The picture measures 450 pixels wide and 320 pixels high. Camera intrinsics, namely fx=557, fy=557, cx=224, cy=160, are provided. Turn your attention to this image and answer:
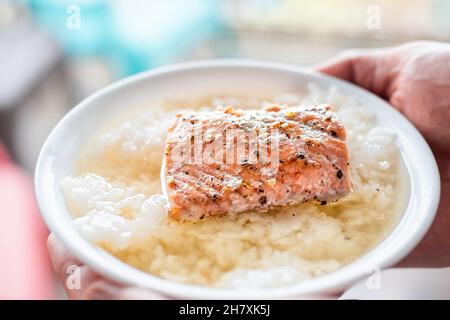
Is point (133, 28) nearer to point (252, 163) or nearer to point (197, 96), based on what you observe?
point (197, 96)

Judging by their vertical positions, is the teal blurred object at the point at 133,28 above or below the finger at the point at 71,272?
above

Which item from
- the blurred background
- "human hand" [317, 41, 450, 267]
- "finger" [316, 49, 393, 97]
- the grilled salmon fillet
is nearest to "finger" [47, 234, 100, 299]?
the grilled salmon fillet

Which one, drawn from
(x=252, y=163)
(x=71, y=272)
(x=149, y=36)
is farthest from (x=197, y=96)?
(x=149, y=36)

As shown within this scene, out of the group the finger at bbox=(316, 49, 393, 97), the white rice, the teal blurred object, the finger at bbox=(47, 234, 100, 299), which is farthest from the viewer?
the teal blurred object

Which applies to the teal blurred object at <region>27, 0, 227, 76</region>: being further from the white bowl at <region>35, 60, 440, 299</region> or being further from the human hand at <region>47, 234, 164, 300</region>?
the human hand at <region>47, 234, 164, 300</region>

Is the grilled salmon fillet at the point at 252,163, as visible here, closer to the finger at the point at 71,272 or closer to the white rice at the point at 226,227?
the white rice at the point at 226,227

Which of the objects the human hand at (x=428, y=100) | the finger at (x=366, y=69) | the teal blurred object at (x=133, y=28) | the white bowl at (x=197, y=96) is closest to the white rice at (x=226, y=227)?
the white bowl at (x=197, y=96)
